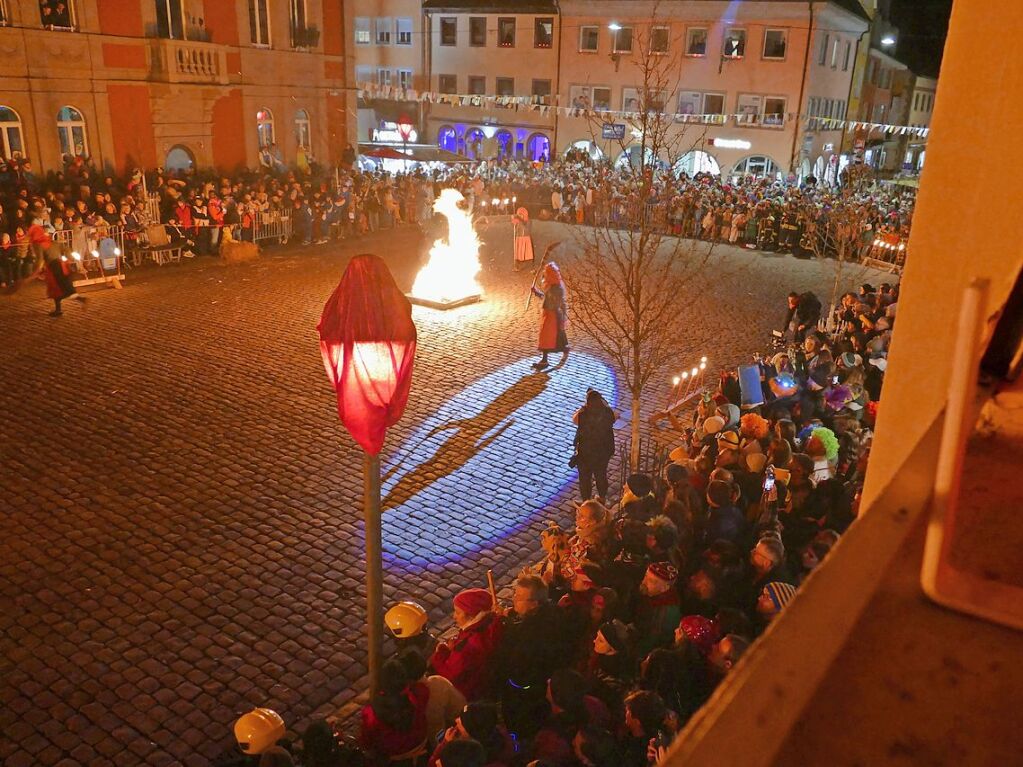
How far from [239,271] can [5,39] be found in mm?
7183

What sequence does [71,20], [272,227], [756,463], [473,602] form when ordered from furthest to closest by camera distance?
[272,227]
[71,20]
[756,463]
[473,602]

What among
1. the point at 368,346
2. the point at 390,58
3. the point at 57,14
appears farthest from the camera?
the point at 390,58

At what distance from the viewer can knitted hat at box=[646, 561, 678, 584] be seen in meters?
5.27

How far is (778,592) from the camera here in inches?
202

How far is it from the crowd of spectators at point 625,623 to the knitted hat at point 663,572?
0.5 inches

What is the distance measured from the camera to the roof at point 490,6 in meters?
41.8

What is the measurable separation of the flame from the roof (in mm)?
28497

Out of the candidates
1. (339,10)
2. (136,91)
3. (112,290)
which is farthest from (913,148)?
(112,290)

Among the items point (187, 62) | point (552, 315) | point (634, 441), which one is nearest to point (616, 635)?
point (634, 441)

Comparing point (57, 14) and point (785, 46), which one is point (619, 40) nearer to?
point (785, 46)

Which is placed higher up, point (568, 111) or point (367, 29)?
point (367, 29)

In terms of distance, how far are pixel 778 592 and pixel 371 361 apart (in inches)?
115

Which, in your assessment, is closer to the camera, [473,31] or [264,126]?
[264,126]

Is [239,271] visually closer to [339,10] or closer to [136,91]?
[136,91]
